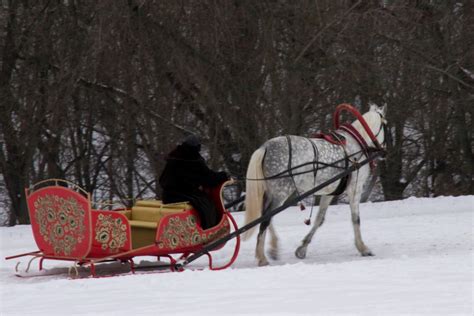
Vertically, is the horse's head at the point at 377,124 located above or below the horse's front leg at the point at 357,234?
above

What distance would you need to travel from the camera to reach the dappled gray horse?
357 inches

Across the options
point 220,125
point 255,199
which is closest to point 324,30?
point 220,125

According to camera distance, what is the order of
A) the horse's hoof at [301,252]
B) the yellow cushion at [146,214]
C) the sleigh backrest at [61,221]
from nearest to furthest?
the sleigh backrest at [61,221], the yellow cushion at [146,214], the horse's hoof at [301,252]

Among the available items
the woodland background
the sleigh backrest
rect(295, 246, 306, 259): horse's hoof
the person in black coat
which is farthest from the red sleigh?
the woodland background

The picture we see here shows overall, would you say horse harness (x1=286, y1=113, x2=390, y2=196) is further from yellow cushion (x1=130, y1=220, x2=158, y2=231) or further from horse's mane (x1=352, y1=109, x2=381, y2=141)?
yellow cushion (x1=130, y1=220, x2=158, y2=231)

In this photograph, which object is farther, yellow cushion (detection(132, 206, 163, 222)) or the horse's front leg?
the horse's front leg

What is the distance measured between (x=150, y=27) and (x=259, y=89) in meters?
2.29

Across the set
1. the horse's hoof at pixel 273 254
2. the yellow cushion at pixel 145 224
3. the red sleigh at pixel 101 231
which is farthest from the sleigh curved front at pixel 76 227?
the horse's hoof at pixel 273 254

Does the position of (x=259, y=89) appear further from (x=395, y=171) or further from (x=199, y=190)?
(x=199, y=190)

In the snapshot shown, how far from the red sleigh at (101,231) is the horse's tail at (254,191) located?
16.6 inches

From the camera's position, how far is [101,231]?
310 inches

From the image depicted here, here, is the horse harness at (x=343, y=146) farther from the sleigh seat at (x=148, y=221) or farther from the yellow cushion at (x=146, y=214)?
the yellow cushion at (x=146, y=214)

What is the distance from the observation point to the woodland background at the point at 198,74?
14703mm

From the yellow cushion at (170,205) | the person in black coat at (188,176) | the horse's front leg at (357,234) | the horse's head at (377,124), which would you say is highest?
the horse's head at (377,124)
